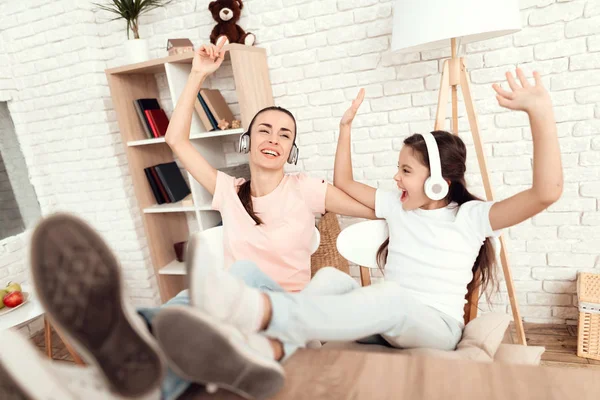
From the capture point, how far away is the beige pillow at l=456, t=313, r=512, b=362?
119 cm

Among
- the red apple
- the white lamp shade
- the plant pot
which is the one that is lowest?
the red apple

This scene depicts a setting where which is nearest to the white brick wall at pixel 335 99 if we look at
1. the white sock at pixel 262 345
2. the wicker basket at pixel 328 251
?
the wicker basket at pixel 328 251

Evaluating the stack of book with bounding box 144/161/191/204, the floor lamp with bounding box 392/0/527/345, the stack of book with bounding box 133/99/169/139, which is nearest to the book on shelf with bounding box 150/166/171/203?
the stack of book with bounding box 144/161/191/204

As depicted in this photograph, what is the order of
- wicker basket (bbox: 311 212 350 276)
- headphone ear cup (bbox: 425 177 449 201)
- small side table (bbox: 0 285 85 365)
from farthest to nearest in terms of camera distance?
wicker basket (bbox: 311 212 350 276) < small side table (bbox: 0 285 85 365) < headphone ear cup (bbox: 425 177 449 201)

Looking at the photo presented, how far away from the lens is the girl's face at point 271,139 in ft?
5.52

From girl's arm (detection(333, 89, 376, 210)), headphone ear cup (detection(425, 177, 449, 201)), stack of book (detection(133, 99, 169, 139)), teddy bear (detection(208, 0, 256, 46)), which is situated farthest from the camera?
stack of book (detection(133, 99, 169, 139))

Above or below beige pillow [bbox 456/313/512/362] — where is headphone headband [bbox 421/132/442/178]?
above

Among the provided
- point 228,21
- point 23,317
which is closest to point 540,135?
point 228,21

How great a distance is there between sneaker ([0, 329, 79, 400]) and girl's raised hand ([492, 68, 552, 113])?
123cm

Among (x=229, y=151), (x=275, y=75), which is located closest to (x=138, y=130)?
(x=229, y=151)

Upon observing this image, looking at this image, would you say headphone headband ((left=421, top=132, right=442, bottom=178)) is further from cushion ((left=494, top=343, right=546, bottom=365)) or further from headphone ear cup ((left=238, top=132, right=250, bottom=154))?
headphone ear cup ((left=238, top=132, right=250, bottom=154))

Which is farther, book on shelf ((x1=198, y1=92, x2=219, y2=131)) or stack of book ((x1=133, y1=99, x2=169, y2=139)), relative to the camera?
stack of book ((x1=133, y1=99, x2=169, y2=139))

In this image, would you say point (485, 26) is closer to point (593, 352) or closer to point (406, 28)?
point (406, 28)

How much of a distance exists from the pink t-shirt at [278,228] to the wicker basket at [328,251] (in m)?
0.41
